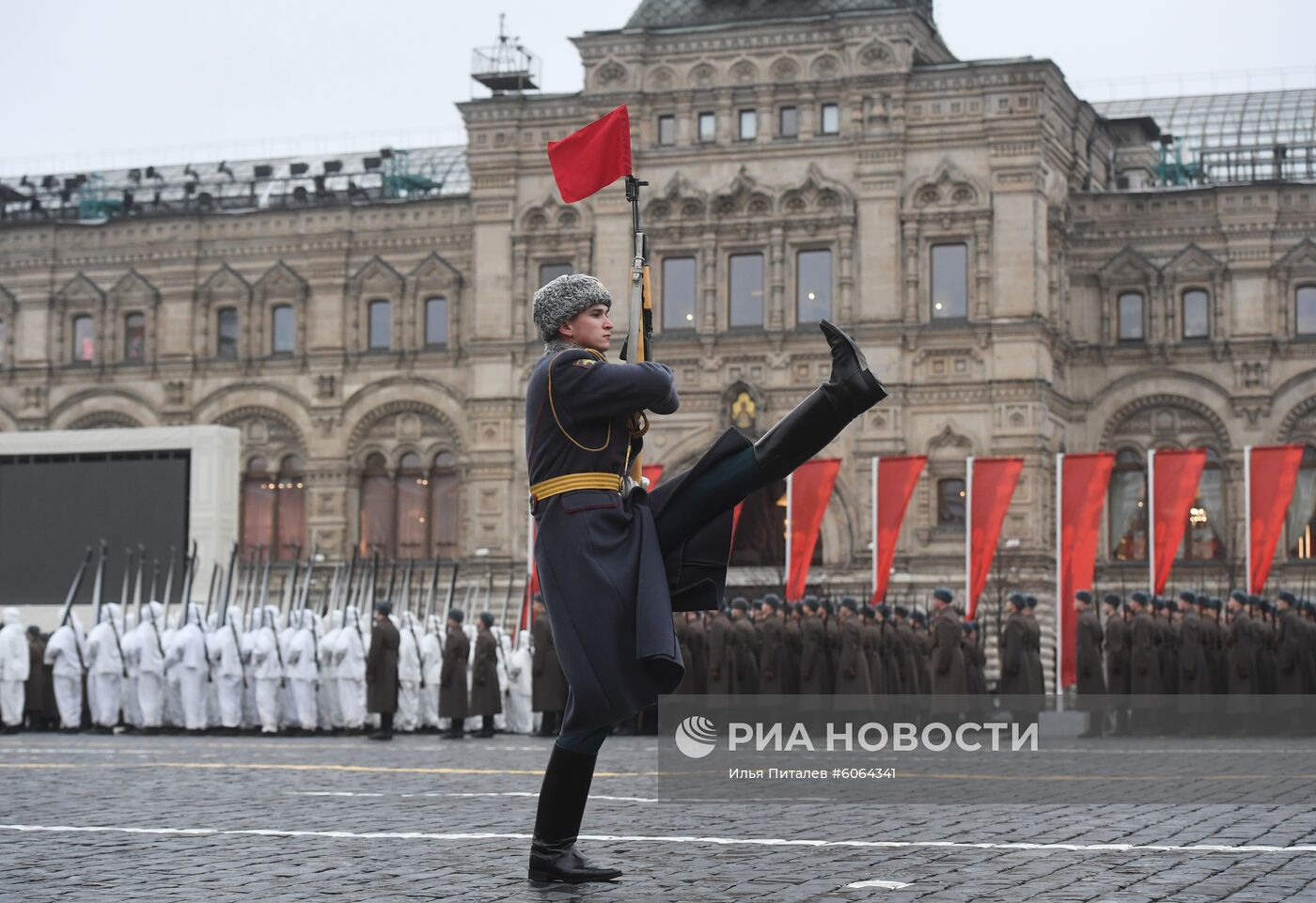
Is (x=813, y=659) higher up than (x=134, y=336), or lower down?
lower down

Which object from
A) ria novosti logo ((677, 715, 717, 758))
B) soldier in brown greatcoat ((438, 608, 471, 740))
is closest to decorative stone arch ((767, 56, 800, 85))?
soldier in brown greatcoat ((438, 608, 471, 740))

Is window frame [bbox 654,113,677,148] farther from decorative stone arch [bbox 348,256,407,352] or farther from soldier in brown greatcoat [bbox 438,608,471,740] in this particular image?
soldier in brown greatcoat [bbox 438,608,471,740]

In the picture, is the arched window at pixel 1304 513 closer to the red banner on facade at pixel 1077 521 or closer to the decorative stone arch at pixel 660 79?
the red banner on facade at pixel 1077 521

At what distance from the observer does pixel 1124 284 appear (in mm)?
43688

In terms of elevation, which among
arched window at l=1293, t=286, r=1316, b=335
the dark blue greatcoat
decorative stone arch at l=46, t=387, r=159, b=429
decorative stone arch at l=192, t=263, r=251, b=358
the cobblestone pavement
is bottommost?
the cobblestone pavement

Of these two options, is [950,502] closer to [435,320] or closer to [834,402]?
[435,320]

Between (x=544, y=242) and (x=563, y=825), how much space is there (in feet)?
122

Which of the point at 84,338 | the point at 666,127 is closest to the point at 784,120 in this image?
the point at 666,127

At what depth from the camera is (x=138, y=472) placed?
3319 cm

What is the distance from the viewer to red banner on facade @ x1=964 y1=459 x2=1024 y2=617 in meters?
29.0

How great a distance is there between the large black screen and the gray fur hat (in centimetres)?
2579

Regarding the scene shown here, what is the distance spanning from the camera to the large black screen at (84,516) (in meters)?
32.6

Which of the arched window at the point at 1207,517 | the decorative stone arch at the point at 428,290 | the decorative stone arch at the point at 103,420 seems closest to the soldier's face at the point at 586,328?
the arched window at the point at 1207,517

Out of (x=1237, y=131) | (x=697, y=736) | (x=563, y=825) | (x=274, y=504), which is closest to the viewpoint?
(x=563, y=825)
